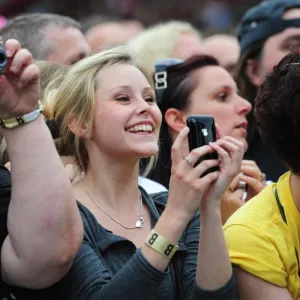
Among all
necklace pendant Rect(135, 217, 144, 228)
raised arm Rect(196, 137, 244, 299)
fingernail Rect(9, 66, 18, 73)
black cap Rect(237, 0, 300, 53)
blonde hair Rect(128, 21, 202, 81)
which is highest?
fingernail Rect(9, 66, 18, 73)

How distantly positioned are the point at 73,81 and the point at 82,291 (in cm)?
89

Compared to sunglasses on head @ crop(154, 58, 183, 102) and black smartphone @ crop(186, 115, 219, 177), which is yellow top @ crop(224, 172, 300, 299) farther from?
sunglasses on head @ crop(154, 58, 183, 102)

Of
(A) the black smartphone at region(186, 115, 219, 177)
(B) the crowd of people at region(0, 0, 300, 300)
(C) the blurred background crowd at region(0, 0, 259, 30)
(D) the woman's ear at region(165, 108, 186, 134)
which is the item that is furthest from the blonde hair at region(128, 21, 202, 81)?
(C) the blurred background crowd at region(0, 0, 259, 30)

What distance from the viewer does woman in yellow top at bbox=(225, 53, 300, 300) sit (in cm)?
275

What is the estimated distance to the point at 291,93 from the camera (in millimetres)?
2791

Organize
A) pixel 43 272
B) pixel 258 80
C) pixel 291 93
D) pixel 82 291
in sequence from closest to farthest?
1. pixel 43 272
2. pixel 82 291
3. pixel 291 93
4. pixel 258 80

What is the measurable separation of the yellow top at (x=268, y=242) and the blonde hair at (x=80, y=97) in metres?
0.65

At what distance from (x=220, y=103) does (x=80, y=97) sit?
3.94 feet

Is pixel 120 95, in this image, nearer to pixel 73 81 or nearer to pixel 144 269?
pixel 73 81

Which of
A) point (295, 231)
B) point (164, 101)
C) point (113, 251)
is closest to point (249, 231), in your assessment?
point (295, 231)

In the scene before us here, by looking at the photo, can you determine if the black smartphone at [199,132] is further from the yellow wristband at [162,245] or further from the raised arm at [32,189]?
the raised arm at [32,189]

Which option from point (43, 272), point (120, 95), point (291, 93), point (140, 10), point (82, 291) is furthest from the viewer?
point (140, 10)

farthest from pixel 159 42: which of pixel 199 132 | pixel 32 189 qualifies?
pixel 32 189

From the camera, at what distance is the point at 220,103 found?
13.7 feet
